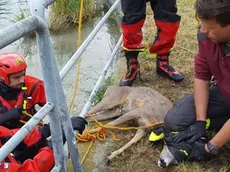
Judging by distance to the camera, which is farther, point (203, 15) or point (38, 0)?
point (203, 15)

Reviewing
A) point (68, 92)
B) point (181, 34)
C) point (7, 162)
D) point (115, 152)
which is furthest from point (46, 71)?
point (181, 34)

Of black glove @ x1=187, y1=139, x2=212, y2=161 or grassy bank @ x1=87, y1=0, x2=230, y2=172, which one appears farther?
grassy bank @ x1=87, y1=0, x2=230, y2=172

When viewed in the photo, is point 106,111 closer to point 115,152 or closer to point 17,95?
point 115,152

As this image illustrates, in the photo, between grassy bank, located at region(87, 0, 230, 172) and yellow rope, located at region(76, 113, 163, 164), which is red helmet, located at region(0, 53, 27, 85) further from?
grassy bank, located at region(87, 0, 230, 172)

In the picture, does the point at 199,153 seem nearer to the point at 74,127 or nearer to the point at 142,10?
the point at 74,127

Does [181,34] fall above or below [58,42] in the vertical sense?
above

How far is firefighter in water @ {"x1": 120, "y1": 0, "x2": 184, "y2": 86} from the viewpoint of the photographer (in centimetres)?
350

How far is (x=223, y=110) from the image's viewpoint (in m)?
2.75

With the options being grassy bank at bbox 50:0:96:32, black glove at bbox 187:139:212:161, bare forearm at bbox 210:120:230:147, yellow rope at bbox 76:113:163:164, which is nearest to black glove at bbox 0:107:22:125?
yellow rope at bbox 76:113:163:164

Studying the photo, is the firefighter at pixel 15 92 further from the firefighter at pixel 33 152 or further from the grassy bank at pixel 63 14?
the grassy bank at pixel 63 14

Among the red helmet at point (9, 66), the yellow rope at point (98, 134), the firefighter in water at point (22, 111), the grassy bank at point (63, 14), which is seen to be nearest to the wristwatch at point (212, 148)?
the yellow rope at point (98, 134)

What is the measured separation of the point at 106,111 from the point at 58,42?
2857 millimetres

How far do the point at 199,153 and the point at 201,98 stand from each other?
0.38m

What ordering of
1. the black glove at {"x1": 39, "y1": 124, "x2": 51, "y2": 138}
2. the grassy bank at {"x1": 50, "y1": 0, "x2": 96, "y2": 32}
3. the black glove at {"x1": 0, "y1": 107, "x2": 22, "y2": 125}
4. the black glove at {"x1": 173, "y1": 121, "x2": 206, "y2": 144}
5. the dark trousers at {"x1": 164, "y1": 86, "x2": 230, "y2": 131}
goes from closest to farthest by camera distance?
the black glove at {"x1": 39, "y1": 124, "x2": 51, "y2": 138} → the black glove at {"x1": 0, "y1": 107, "x2": 22, "y2": 125} → the black glove at {"x1": 173, "y1": 121, "x2": 206, "y2": 144} → the dark trousers at {"x1": 164, "y1": 86, "x2": 230, "y2": 131} → the grassy bank at {"x1": 50, "y1": 0, "x2": 96, "y2": 32}
